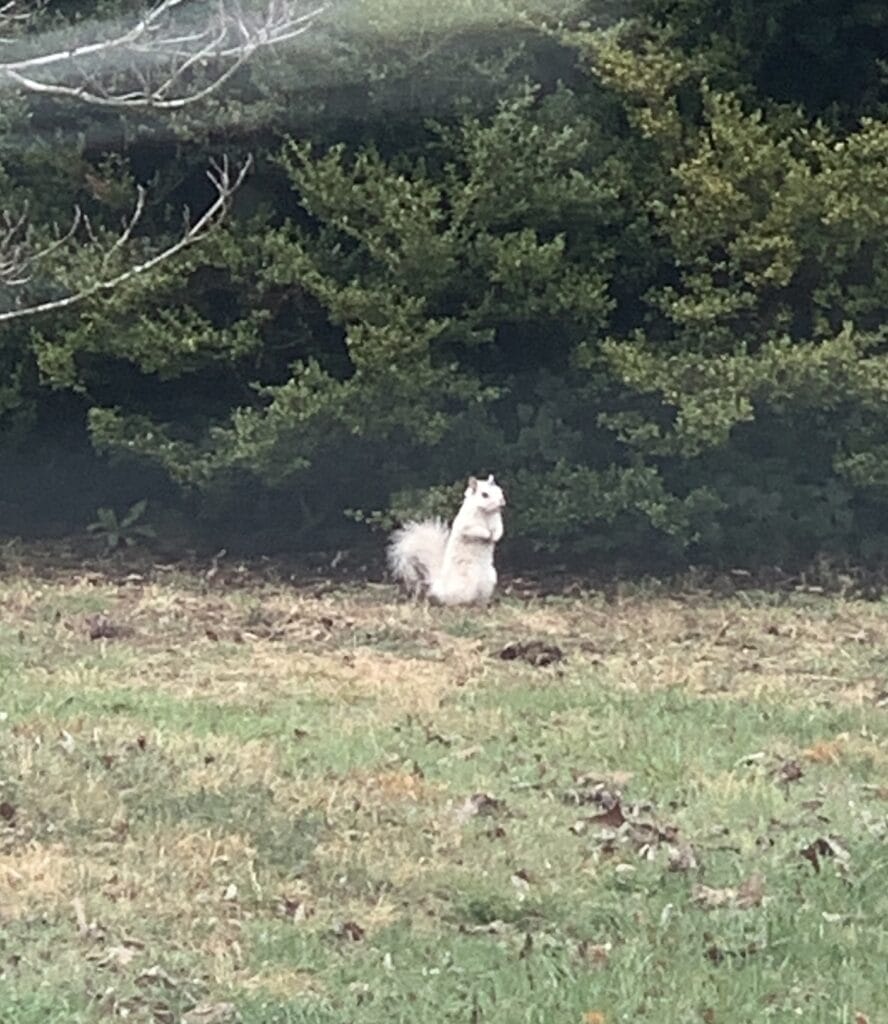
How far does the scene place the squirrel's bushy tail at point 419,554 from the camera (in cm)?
1152

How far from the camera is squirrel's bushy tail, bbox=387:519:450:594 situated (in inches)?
453

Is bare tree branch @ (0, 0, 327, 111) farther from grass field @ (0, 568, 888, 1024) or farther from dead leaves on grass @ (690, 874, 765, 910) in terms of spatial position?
dead leaves on grass @ (690, 874, 765, 910)

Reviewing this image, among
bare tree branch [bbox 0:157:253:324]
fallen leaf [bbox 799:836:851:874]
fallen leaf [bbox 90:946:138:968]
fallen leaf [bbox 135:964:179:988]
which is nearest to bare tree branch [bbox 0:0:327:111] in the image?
bare tree branch [bbox 0:157:253:324]

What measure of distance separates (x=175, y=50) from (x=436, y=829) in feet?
18.0

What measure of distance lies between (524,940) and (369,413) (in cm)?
722

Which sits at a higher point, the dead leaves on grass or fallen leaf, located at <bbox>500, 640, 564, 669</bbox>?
the dead leaves on grass

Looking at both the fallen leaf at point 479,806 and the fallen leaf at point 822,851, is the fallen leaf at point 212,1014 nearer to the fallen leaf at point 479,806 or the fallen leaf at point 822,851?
the fallen leaf at point 479,806

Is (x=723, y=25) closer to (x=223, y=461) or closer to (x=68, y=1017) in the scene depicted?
(x=223, y=461)

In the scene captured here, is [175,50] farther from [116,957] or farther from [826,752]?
[116,957]

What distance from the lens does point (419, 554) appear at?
1155cm

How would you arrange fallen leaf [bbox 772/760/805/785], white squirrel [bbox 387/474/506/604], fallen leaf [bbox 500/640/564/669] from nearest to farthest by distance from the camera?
fallen leaf [bbox 772/760/805/785] → fallen leaf [bbox 500/640/564/669] → white squirrel [bbox 387/474/506/604]

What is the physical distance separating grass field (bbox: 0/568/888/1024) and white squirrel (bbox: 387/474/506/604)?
3.42 ft

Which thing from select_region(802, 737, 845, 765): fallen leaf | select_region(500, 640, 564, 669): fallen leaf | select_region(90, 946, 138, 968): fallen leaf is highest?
select_region(90, 946, 138, 968): fallen leaf

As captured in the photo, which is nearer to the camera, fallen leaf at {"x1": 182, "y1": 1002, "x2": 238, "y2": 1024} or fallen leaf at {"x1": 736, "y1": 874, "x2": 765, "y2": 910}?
fallen leaf at {"x1": 182, "y1": 1002, "x2": 238, "y2": 1024}
